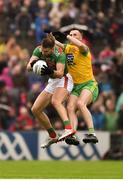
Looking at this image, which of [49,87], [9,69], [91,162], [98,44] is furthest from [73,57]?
[98,44]

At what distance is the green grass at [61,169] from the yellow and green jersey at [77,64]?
1.95m

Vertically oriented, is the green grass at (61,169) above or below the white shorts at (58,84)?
below

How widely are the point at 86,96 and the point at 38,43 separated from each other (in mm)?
9209

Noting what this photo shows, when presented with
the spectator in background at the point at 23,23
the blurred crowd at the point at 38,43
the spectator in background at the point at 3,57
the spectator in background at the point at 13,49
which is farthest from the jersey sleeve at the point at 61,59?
the spectator in background at the point at 23,23

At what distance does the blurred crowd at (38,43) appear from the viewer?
26094mm

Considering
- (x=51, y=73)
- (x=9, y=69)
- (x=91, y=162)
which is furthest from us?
(x=9, y=69)

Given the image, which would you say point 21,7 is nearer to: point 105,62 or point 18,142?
point 105,62

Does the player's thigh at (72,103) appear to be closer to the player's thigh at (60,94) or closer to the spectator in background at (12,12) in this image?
the player's thigh at (60,94)

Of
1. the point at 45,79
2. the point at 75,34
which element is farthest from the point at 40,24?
the point at 75,34

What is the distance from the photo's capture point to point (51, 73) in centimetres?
1908

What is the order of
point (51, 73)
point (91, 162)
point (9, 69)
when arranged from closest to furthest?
point (51, 73), point (91, 162), point (9, 69)

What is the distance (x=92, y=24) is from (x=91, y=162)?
18.7 feet

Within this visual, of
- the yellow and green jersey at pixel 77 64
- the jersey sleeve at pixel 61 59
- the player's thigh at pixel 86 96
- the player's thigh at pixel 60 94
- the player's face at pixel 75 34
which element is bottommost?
the player's thigh at pixel 86 96

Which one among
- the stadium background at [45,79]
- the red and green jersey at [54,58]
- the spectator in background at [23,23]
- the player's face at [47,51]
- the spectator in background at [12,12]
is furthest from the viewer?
Answer: the spectator in background at [12,12]
